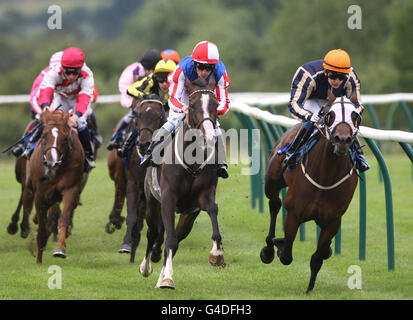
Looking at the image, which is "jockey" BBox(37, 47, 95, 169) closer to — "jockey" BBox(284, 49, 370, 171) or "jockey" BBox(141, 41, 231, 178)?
"jockey" BBox(141, 41, 231, 178)

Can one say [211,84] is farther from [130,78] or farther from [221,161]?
[130,78]

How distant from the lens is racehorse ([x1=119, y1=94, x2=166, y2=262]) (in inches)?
343

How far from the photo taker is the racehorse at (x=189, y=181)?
687 cm

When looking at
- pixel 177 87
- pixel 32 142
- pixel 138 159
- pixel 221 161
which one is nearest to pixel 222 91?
pixel 177 87

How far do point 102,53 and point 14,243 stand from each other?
2826 cm

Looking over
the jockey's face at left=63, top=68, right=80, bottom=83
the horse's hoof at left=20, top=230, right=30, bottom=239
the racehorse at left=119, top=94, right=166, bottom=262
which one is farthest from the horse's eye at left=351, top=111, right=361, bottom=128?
the horse's hoof at left=20, top=230, right=30, bottom=239

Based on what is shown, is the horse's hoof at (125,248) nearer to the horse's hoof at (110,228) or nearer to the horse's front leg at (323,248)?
the horse's hoof at (110,228)

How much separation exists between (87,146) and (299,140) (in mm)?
2895

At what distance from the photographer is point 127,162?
376 inches

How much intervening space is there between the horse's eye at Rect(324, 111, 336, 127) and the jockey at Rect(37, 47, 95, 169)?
3.14 metres

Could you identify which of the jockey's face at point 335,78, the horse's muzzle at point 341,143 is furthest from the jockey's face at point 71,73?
the horse's muzzle at point 341,143

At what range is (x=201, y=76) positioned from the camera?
7.26 meters

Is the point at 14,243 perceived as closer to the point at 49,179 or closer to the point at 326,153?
the point at 49,179
